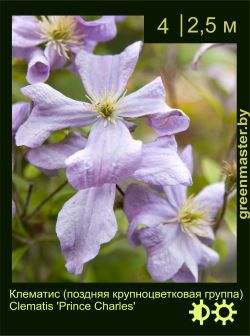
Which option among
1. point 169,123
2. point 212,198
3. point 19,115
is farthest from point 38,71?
point 212,198

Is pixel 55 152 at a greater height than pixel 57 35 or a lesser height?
lesser

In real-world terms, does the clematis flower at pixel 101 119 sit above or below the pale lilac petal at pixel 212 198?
above

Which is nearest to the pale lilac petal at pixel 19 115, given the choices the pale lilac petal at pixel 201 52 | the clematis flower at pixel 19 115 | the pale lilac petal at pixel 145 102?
the clematis flower at pixel 19 115

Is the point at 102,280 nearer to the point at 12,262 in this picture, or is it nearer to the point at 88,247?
the point at 12,262

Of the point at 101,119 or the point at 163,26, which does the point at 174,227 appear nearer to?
the point at 101,119

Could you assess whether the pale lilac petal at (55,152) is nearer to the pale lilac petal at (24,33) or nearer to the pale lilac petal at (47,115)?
the pale lilac petal at (47,115)

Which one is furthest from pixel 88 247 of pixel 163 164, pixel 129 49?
pixel 129 49
